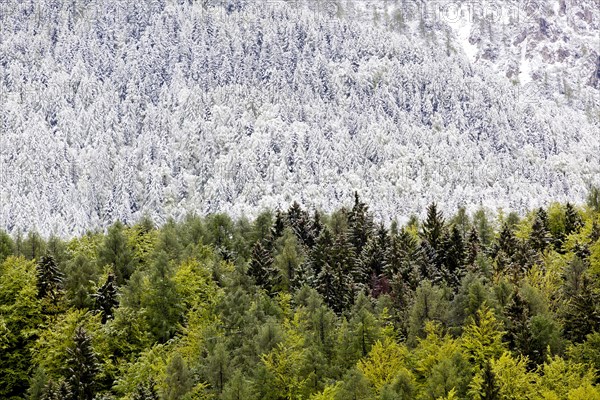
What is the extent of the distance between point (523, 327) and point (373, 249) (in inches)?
1146

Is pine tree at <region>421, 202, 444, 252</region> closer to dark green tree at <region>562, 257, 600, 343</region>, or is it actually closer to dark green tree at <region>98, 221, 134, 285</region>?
dark green tree at <region>562, 257, 600, 343</region>

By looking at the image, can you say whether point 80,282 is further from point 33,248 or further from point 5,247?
point 33,248

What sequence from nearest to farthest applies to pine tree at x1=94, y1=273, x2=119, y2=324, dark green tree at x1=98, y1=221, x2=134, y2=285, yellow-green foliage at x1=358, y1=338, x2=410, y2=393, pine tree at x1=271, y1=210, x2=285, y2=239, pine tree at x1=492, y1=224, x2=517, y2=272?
yellow-green foliage at x1=358, y1=338, x2=410, y2=393 → pine tree at x1=94, y1=273, x2=119, y2=324 → dark green tree at x1=98, y1=221, x2=134, y2=285 → pine tree at x1=492, y1=224, x2=517, y2=272 → pine tree at x1=271, y1=210, x2=285, y2=239

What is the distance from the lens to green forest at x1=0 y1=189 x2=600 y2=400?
56.9 meters

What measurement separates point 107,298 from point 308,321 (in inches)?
821

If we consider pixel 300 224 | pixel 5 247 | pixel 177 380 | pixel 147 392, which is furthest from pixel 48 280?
pixel 300 224

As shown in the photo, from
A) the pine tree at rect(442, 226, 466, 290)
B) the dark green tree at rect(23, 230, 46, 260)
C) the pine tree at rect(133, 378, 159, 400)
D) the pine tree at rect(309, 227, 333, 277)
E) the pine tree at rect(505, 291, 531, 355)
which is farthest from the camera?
the dark green tree at rect(23, 230, 46, 260)

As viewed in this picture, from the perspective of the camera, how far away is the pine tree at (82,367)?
6141 cm

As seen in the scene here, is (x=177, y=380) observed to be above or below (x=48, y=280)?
below

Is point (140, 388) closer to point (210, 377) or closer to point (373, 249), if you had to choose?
point (210, 377)

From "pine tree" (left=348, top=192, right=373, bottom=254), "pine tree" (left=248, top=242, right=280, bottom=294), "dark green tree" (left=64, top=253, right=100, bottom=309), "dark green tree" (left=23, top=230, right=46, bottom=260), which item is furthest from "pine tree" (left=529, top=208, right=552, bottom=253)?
"dark green tree" (left=23, top=230, right=46, bottom=260)

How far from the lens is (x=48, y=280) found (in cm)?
7631

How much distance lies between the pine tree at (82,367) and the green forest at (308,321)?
113mm

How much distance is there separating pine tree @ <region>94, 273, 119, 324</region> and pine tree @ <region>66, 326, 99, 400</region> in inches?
494
